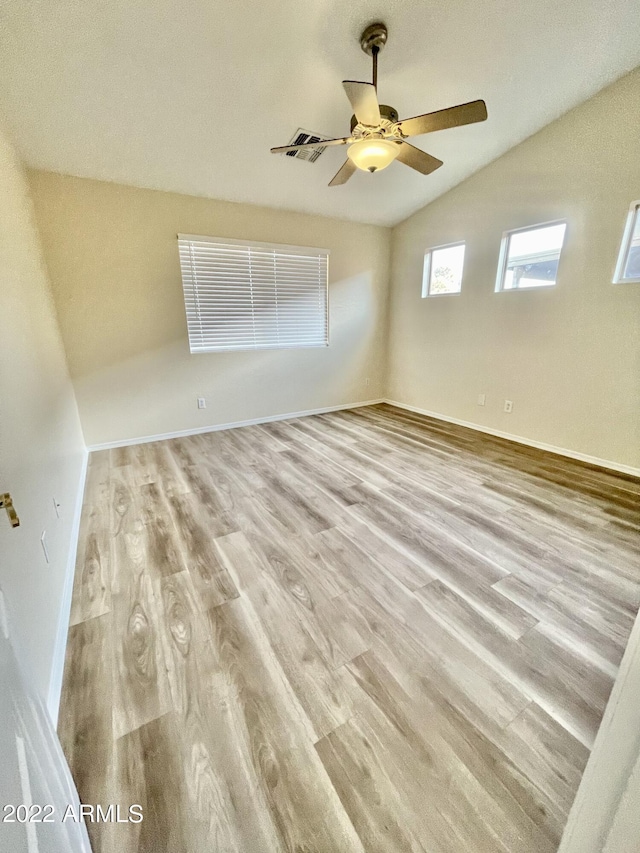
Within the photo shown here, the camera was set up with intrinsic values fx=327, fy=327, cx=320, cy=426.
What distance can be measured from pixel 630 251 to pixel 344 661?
357 cm

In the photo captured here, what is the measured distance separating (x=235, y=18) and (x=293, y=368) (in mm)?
2901

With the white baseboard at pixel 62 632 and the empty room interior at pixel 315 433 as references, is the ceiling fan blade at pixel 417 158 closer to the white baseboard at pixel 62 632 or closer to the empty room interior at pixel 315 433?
the empty room interior at pixel 315 433

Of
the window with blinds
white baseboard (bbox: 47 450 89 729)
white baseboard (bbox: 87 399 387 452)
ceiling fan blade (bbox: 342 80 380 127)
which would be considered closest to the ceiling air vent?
ceiling fan blade (bbox: 342 80 380 127)

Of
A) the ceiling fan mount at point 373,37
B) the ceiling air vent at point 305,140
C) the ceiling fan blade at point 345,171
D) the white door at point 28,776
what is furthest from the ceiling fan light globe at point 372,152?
the white door at point 28,776

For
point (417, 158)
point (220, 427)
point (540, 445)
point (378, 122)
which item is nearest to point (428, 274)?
point (417, 158)

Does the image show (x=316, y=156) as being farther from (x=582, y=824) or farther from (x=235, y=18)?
(x=582, y=824)

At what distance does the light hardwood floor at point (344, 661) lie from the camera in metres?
0.88

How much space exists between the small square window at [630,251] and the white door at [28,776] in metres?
3.94

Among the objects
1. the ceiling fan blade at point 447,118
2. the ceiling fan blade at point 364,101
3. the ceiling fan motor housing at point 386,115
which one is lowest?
the ceiling fan blade at point 447,118

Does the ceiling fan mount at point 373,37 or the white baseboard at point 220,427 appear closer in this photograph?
the ceiling fan mount at point 373,37

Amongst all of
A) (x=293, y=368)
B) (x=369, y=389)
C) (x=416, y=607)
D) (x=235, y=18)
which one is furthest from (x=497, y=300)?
(x=416, y=607)

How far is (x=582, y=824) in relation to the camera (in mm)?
551

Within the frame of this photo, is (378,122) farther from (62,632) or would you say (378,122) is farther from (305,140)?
(62,632)

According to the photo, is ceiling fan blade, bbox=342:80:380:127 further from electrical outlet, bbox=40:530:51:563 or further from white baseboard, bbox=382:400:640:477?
white baseboard, bbox=382:400:640:477
